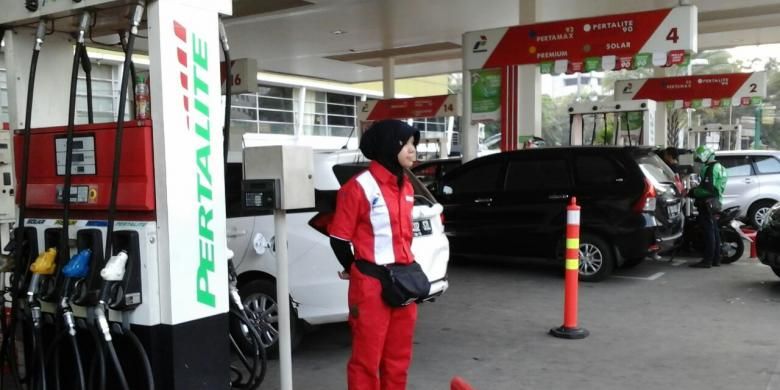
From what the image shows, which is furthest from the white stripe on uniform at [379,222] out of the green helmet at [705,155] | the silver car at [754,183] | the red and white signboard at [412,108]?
the red and white signboard at [412,108]

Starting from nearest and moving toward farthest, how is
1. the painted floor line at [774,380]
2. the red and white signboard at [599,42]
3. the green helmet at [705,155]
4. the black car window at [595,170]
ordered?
the painted floor line at [774,380] → the black car window at [595,170] → the red and white signboard at [599,42] → the green helmet at [705,155]

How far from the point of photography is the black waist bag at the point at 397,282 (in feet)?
11.5

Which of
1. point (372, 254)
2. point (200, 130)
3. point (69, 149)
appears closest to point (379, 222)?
point (372, 254)

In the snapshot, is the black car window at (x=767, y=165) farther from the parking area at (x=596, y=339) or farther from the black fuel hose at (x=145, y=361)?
the black fuel hose at (x=145, y=361)

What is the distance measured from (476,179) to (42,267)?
6.71 meters

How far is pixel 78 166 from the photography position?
3.37 meters

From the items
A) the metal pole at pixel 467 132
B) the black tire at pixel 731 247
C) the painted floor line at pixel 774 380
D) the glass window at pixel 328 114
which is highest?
the glass window at pixel 328 114

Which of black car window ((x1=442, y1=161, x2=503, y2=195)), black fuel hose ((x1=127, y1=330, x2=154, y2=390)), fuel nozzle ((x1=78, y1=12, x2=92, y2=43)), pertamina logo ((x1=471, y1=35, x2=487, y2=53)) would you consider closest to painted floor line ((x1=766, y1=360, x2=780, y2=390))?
black fuel hose ((x1=127, y1=330, x2=154, y2=390))

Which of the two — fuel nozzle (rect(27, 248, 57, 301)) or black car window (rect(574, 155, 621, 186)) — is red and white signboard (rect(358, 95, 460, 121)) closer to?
black car window (rect(574, 155, 621, 186))

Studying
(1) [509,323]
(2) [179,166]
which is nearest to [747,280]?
(1) [509,323]

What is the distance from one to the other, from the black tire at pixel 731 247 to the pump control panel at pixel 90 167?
28.9 feet

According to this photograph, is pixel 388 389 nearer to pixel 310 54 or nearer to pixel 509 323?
pixel 509 323

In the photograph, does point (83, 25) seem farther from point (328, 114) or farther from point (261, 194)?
point (328, 114)

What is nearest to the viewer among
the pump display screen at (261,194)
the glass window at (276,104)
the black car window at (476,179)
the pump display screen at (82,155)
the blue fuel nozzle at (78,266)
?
the blue fuel nozzle at (78,266)
